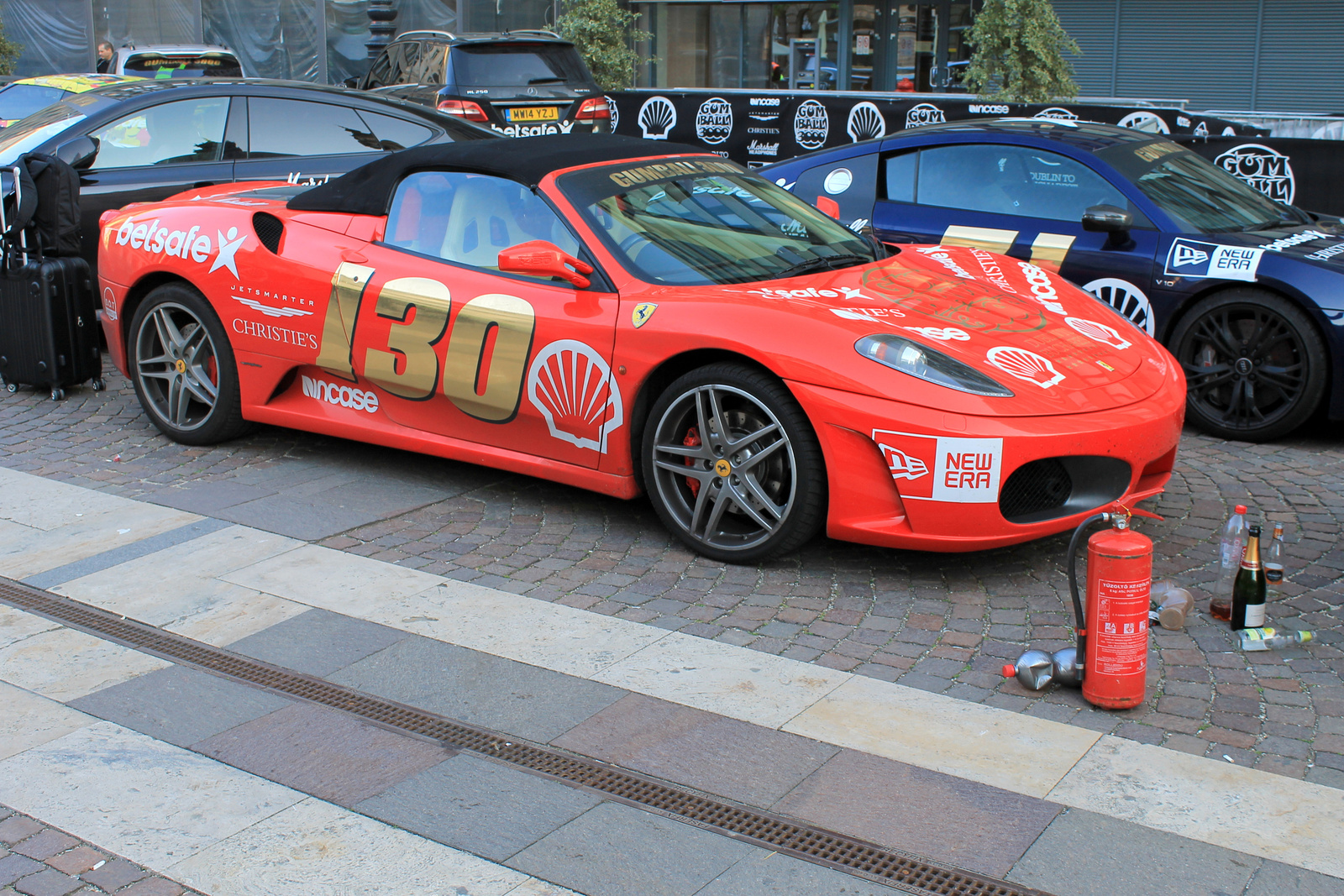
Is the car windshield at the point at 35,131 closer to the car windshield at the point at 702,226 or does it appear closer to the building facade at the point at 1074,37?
the car windshield at the point at 702,226

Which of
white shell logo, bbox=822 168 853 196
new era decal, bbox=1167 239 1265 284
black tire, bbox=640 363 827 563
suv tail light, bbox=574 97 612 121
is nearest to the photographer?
black tire, bbox=640 363 827 563

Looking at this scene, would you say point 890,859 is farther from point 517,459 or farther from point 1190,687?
point 517,459

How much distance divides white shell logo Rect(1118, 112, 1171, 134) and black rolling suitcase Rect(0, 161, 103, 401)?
848cm

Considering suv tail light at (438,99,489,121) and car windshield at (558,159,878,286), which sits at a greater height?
suv tail light at (438,99,489,121)

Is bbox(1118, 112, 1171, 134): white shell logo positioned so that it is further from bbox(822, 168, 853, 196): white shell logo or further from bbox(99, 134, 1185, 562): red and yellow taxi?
bbox(99, 134, 1185, 562): red and yellow taxi

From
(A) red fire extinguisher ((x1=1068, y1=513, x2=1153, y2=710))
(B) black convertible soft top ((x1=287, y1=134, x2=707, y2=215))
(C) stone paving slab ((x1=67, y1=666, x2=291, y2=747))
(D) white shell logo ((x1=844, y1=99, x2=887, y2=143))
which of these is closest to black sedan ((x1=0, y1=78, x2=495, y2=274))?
(B) black convertible soft top ((x1=287, y1=134, x2=707, y2=215))

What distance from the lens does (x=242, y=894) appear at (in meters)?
2.98

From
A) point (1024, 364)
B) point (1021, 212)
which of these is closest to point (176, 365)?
point (1024, 364)

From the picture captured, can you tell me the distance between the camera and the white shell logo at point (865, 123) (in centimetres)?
1274

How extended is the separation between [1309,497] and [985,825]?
3.16 meters

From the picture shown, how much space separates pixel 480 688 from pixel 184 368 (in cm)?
320

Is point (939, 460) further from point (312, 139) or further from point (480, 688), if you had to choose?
point (312, 139)

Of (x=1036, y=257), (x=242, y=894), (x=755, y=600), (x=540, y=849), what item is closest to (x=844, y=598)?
(x=755, y=600)

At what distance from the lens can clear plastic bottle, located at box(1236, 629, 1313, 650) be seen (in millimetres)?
4160
